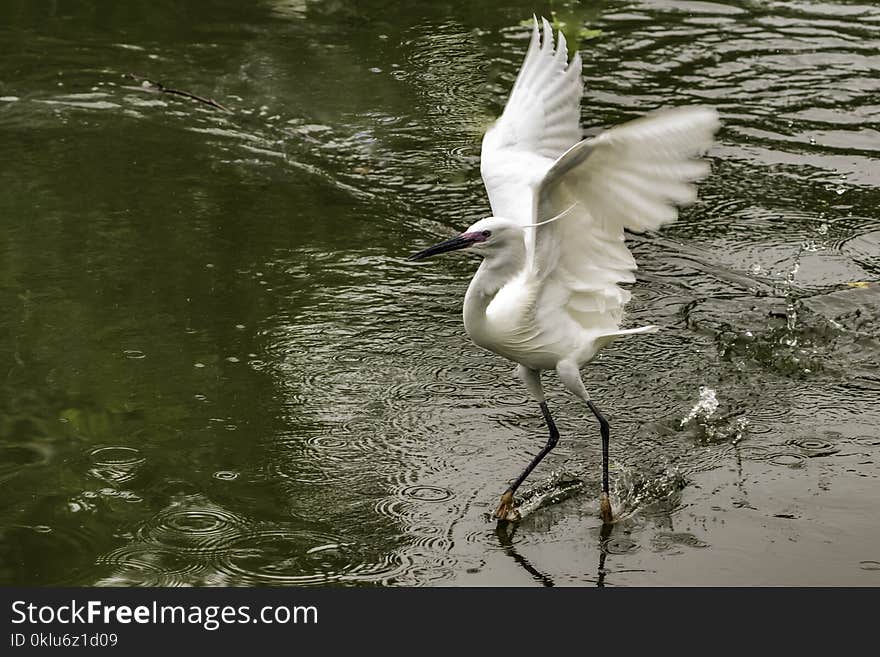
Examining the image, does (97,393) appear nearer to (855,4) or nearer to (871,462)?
(871,462)

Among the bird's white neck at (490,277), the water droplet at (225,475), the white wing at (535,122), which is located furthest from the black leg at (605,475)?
the water droplet at (225,475)

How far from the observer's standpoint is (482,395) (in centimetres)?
555

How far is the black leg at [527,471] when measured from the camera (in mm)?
4680

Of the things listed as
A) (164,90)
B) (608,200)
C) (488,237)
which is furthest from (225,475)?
(164,90)

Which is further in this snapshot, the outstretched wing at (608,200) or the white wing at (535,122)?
the white wing at (535,122)

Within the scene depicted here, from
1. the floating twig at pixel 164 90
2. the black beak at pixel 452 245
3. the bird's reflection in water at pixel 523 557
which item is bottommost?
the bird's reflection in water at pixel 523 557

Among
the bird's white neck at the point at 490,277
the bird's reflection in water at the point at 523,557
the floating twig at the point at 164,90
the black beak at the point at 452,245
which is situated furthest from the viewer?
the floating twig at the point at 164,90

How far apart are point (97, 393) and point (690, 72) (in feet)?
17.3

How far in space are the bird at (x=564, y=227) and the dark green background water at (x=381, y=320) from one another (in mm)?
424

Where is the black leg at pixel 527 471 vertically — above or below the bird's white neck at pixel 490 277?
below

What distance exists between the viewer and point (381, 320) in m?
6.20

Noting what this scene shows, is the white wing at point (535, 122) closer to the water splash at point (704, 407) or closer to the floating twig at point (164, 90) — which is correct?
the water splash at point (704, 407)

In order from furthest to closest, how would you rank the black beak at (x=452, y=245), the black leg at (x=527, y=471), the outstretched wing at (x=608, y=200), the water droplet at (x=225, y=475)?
the water droplet at (x=225, y=475), the black leg at (x=527, y=471), the black beak at (x=452, y=245), the outstretched wing at (x=608, y=200)

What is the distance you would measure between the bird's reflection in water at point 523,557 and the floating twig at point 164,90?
4743 mm
